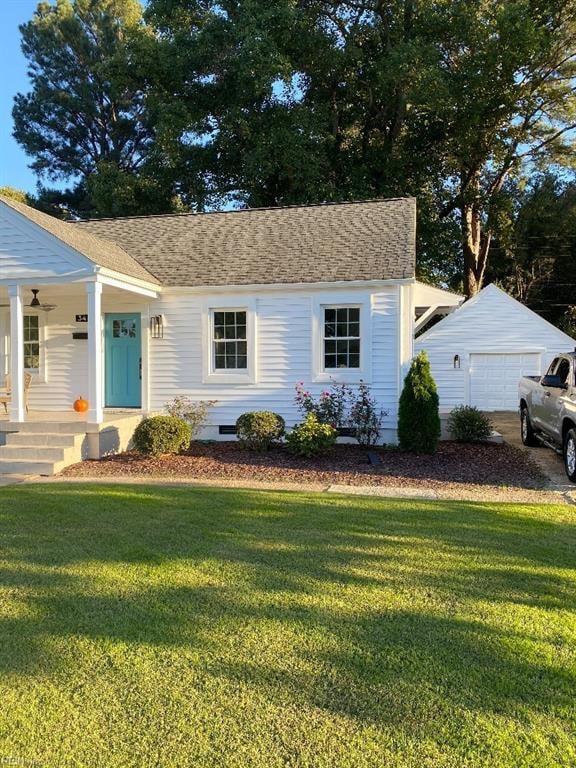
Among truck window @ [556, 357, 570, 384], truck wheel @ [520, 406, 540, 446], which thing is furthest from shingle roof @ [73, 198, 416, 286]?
truck wheel @ [520, 406, 540, 446]

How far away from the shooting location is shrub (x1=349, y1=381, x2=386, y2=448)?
1184 centimetres

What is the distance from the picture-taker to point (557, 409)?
9.77 meters

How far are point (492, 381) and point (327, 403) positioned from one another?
29.9ft

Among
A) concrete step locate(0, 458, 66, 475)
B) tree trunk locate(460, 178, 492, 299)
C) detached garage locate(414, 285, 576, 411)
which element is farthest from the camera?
tree trunk locate(460, 178, 492, 299)

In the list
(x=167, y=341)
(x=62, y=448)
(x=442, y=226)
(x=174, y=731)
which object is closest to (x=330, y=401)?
(x=167, y=341)

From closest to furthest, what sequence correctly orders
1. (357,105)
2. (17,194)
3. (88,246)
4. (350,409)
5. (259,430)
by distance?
(259,430), (88,246), (350,409), (357,105), (17,194)

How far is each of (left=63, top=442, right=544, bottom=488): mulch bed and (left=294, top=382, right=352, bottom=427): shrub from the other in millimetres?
670

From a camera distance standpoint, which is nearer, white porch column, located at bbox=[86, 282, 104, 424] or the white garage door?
white porch column, located at bbox=[86, 282, 104, 424]

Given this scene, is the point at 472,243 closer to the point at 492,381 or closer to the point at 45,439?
the point at 492,381

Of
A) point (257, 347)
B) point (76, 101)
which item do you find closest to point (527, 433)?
point (257, 347)

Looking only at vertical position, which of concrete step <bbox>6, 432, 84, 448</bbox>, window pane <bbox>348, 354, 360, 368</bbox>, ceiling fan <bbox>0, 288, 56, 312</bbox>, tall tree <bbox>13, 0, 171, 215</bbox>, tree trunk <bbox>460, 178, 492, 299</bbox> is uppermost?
tall tree <bbox>13, 0, 171, 215</bbox>

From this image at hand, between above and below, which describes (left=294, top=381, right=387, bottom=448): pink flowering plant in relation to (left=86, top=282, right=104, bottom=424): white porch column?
below

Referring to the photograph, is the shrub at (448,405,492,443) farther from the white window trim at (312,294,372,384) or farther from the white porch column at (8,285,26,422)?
the white porch column at (8,285,26,422)

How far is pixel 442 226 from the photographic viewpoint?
25969 millimetres
